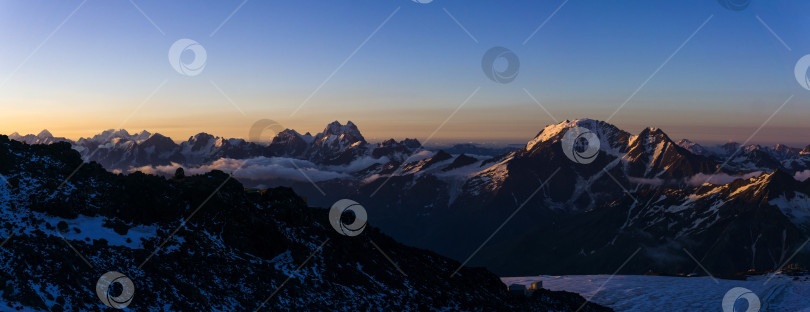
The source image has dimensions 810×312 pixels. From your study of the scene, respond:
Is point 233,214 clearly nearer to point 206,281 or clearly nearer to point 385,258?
point 206,281

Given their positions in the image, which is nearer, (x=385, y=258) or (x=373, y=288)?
(x=373, y=288)

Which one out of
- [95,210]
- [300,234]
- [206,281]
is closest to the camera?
→ [206,281]

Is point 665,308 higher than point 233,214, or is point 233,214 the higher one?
point 665,308

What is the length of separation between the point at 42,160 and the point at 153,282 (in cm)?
2403

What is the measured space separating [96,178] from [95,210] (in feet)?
24.1

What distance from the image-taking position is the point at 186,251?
53969mm

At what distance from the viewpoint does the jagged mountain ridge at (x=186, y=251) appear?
4372 centimetres

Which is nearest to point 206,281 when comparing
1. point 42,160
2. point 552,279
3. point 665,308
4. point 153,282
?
point 153,282

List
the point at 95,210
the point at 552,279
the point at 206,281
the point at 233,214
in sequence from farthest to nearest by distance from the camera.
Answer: the point at 552,279 < the point at 233,214 < the point at 95,210 < the point at 206,281

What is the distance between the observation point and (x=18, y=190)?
53.0 metres

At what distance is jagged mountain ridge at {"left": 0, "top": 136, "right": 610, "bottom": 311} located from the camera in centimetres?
4372

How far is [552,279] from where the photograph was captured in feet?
423

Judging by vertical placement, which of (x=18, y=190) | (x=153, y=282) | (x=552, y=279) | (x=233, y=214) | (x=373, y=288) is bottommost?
(x=18, y=190)

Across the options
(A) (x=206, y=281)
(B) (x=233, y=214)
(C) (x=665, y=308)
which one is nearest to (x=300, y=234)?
(B) (x=233, y=214)
